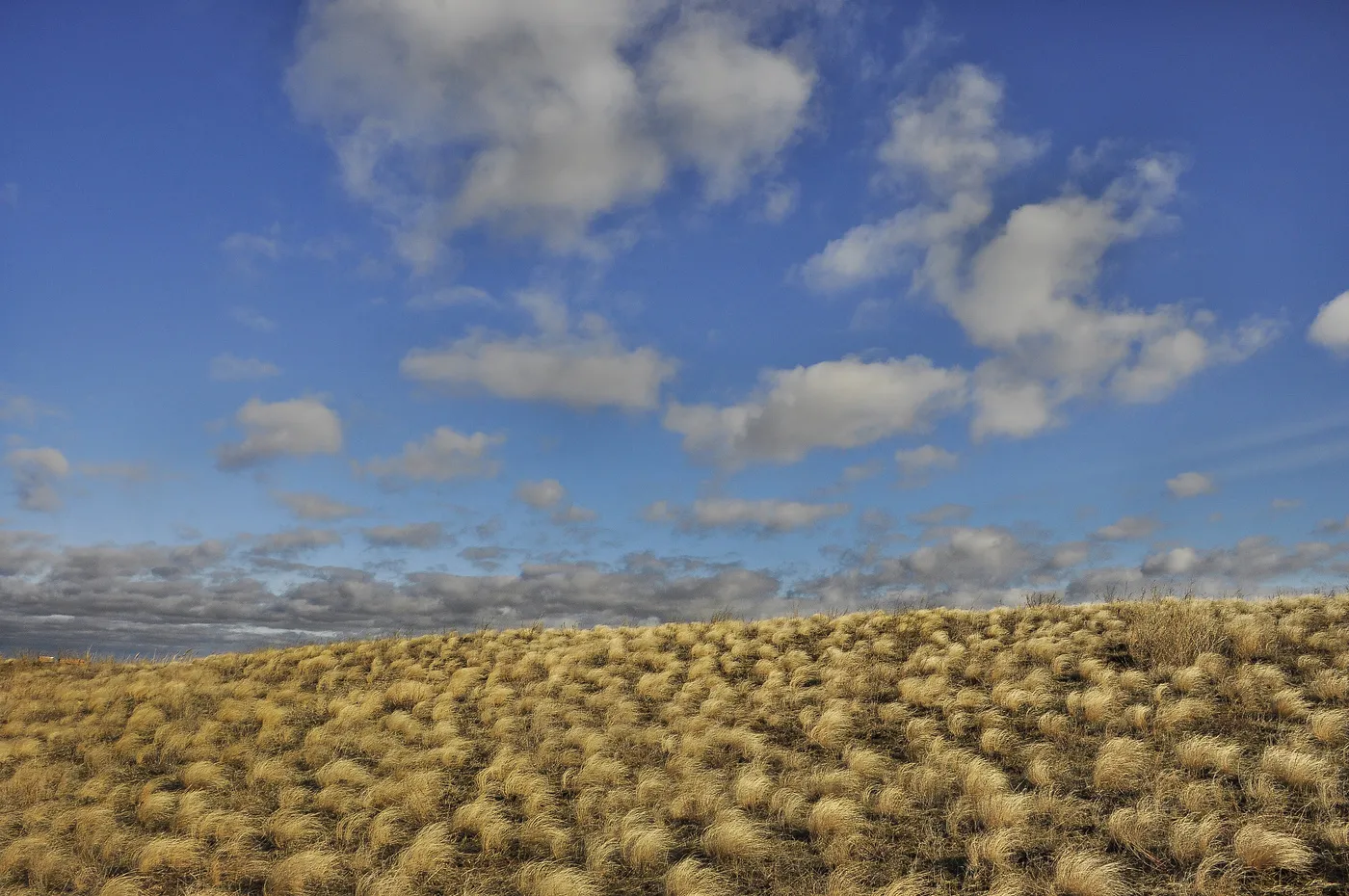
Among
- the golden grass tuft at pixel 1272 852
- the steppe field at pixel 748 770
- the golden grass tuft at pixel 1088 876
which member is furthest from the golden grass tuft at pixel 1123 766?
the golden grass tuft at pixel 1088 876

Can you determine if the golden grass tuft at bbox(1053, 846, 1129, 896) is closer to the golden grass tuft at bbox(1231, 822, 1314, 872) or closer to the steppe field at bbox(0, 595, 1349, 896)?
the steppe field at bbox(0, 595, 1349, 896)

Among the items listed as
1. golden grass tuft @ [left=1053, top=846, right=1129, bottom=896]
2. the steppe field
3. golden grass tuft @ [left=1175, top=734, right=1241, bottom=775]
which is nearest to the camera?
golden grass tuft @ [left=1053, top=846, right=1129, bottom=896]

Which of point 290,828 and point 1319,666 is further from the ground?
point 1319,666

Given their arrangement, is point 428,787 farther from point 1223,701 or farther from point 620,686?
point 1223,701

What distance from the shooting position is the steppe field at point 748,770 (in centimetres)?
883

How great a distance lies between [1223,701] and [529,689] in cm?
1360

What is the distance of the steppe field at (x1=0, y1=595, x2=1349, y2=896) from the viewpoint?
883cm

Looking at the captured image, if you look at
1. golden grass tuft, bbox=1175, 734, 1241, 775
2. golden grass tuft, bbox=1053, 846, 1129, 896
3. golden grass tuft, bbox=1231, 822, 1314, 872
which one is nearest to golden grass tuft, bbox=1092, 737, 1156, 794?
golden grass tuft, bbox=1175, 734, 1241, 775

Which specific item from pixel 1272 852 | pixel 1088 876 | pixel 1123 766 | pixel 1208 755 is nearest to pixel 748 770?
pixel 1088 876

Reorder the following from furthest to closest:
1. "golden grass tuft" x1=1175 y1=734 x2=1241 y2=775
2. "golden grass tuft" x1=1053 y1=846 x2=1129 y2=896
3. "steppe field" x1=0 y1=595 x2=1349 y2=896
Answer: "golden grass tuft" x1=1175 y1=734 x2=1241 y2=775 → "steppe field" x1=0 y1=595 x2=1349 y2=896 → "golden grass tuft" x1=1053 y1=846 x2=1129 y2=896

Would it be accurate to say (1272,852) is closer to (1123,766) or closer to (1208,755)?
(1123,766)

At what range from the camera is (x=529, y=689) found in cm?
1786

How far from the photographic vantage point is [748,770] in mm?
11805

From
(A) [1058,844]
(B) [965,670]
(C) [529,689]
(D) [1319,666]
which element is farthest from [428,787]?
(D) [1319,666]
